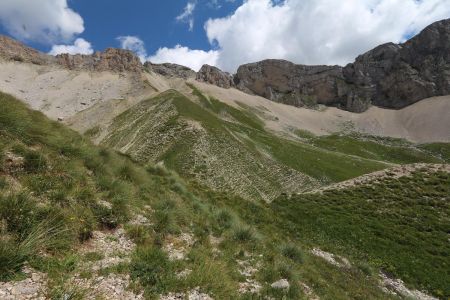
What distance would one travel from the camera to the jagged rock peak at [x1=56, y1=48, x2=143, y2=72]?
14438 centimetres

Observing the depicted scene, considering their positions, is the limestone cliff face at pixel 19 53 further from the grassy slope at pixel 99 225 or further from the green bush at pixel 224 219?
the green bush at pixel 224 219

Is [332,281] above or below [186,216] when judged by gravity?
below

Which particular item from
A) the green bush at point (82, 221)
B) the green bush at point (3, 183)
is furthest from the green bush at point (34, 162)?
the green bush at point (82, 221)

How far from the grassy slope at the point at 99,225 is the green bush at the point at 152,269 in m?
0.02

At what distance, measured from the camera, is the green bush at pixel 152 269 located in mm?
7773

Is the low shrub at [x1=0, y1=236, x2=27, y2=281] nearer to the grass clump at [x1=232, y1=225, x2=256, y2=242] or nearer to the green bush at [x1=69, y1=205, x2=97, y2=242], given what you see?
the green bush at [x1=69, y1=205, x2=97, y2=242]

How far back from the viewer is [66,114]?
10419cm

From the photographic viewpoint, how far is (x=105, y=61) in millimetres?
146750

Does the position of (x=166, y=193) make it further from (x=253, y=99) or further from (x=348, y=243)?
(x=253, y=99)

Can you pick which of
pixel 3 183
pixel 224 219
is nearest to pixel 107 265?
pixel 3 183

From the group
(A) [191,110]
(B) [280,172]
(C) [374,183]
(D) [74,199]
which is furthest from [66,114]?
(D) [74,199]

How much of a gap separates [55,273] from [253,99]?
187 meters

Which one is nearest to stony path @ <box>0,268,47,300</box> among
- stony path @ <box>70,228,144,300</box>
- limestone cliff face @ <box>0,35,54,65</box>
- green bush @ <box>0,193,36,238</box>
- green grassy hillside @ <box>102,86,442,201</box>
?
stony path @ <box>70,228,144,300</box>

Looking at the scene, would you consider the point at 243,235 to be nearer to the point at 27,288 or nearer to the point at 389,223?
the point at 27,288
